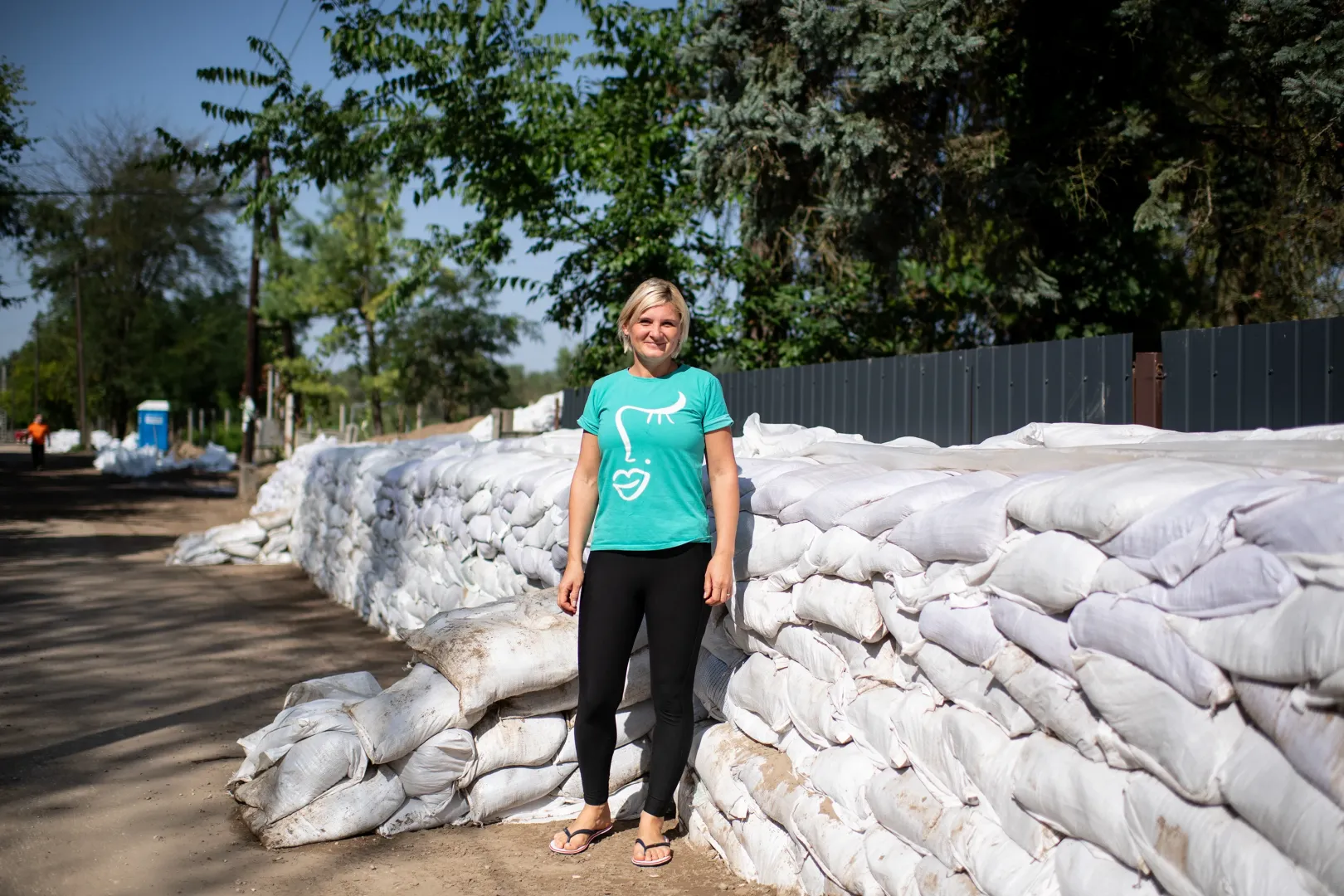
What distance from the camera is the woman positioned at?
3.16 meters

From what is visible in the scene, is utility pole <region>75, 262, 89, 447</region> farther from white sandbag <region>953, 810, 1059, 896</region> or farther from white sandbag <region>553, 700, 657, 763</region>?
white sandbag <region>953, 810, 1059, 896</region>

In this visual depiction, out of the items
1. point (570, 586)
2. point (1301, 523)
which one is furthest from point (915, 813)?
point (570, 586)

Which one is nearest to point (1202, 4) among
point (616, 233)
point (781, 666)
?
point (616, 233)

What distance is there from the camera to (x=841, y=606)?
2.94m

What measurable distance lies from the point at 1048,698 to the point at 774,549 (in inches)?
47.4

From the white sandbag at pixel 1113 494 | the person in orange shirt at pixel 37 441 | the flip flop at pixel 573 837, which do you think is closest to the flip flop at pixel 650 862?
the flip flop at pixel 573 837

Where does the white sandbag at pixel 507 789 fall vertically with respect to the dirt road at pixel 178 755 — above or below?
above

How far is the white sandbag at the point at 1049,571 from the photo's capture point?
7.06ft

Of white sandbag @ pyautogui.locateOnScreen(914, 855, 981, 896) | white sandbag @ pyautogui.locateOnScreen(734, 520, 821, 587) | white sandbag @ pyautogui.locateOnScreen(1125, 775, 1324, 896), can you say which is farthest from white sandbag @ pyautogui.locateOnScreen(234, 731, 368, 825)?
white sandbag @ pyautogui.locateOnScreen(1125, 775, 1324, 896)

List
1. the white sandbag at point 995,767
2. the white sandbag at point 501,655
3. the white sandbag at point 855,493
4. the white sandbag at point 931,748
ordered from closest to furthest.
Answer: the white sandbag at point 995,767 → the white sandbag at point 931,748 → the white sandbag at point 855,493 → the white sandbag at point 501,655

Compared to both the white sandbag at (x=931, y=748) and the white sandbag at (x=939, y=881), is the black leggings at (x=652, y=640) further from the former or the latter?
the white sandbag at (x=939, y=881)

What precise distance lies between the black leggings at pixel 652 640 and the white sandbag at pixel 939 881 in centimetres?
93

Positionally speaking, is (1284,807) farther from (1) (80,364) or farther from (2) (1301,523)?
(1) (80,364)

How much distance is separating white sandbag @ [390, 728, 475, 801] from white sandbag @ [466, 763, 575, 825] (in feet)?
0.29
